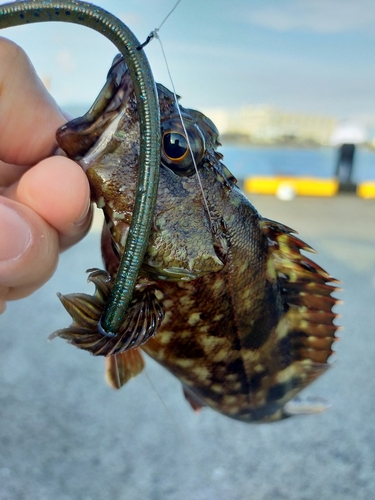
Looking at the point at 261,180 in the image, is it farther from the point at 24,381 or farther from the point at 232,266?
the point at 232,266

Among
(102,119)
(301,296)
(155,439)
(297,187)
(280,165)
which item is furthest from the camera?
(280,165)

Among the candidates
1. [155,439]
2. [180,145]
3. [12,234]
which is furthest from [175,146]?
[155,439]

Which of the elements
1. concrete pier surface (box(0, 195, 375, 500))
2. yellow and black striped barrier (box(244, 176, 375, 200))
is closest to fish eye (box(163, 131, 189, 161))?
concrete pier surface (box(0, 195, 375, 500))

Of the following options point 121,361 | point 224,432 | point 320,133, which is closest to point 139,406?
point 224,432

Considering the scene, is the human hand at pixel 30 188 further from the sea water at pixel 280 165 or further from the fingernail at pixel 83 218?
the sea water at pixel 280 165

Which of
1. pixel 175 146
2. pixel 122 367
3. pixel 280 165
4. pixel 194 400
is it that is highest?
pixel 280 165

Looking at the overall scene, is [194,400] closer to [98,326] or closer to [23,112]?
[98,326]

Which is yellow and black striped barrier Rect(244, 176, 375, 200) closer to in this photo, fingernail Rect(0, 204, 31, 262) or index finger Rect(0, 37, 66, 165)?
index finger Rect(0, 37, 66, 165)
